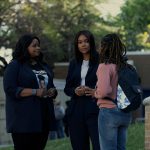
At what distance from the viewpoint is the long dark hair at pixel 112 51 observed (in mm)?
6523

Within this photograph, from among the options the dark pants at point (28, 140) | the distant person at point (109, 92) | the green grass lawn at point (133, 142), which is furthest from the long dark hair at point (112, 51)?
the green grass lawn at point (133, 142)

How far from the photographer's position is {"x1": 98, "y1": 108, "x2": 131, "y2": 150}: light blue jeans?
645cm

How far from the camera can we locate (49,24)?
105ft

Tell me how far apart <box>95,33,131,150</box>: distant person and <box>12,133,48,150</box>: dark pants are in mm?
907

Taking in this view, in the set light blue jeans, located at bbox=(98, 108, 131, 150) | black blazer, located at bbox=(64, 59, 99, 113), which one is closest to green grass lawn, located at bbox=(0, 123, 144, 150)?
black blazer, located at bbox=(64, 59, 99, 113)

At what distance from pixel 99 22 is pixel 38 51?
31.5m

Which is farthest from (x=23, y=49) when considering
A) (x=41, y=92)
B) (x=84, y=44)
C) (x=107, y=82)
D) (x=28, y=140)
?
(x=107, y=82)

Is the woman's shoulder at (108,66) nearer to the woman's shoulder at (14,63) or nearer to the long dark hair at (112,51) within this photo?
the long dark hair at (112,51)

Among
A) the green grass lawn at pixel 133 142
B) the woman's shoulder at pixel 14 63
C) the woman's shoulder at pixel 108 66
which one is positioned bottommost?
the green grass lawn at pixel 133 142

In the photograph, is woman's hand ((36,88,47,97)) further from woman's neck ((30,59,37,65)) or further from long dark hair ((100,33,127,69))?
long dark hair ((100,33,127,69))

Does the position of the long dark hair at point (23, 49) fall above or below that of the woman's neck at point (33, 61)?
above

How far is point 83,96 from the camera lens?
708cm

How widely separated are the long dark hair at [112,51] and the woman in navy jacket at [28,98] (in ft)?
2.92

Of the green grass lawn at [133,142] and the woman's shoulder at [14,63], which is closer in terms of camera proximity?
the woman's shoulder at [14,63]
